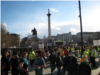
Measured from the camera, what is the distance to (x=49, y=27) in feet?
127

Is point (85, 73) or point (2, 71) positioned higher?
point (85, 73)

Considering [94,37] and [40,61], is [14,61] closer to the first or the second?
[40,61]

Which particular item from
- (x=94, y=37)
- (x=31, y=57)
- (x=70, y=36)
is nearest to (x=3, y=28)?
(x=31, y=57)

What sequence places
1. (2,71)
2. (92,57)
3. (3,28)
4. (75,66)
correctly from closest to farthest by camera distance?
(75,66)
(2,71)
(92,57)
(3,28)

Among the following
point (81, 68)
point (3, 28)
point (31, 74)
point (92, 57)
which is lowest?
point (31, 74)

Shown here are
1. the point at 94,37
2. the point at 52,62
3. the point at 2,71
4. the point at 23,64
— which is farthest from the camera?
the point at 94,37

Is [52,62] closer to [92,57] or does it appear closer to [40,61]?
[40,61]

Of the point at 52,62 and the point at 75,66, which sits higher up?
the point at 75,66

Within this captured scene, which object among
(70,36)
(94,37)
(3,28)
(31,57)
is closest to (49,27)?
(3,28)

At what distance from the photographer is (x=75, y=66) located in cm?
356

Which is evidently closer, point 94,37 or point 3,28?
point 3,28

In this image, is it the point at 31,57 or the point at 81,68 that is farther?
the point at 31,57

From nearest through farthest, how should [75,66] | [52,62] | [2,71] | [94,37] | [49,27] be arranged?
[75,66], [2,71], [52,62], [49,27], [94,37]

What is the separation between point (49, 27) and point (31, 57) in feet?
103
